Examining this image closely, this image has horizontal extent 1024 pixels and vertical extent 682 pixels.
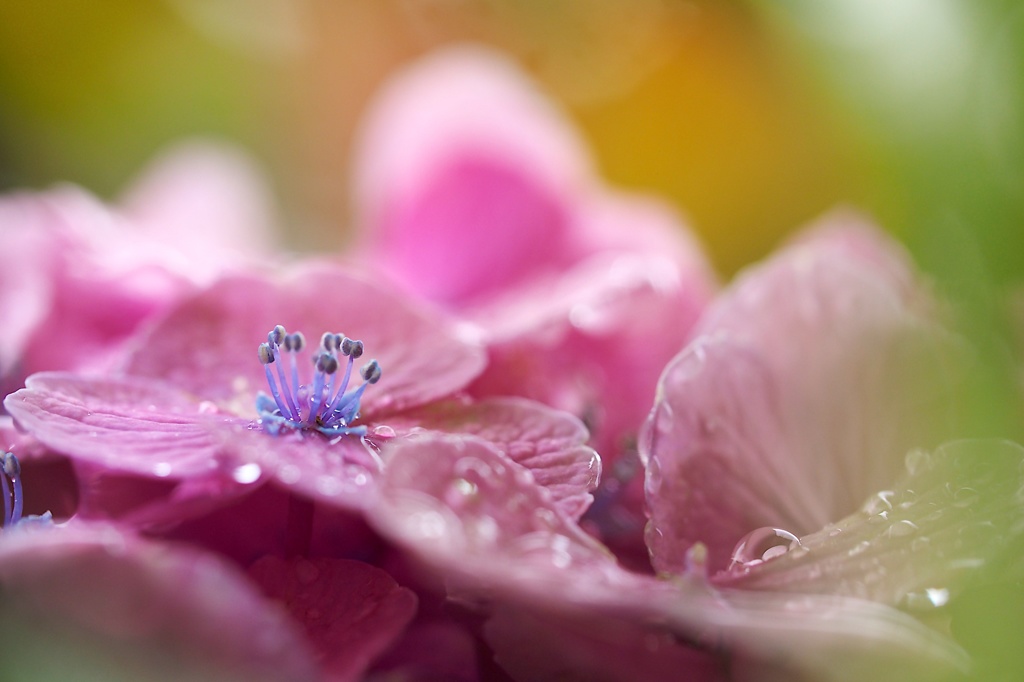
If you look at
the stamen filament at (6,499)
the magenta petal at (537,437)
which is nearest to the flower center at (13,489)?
the stamen filament at (6,499)

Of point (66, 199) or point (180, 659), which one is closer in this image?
point (180, 659)

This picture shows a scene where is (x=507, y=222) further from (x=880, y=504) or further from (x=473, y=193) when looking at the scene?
(x=880, y=504)

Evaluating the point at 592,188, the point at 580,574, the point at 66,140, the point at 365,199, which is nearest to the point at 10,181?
the point at 66,140

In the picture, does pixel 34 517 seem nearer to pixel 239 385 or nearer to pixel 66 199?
pixel 239 385

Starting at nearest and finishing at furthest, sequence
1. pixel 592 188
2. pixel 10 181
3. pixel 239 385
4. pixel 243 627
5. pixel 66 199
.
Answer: pixel 243 627 → pixel 239 385 → pixel 66 199 → pixel 592 188 → pixel 10 181

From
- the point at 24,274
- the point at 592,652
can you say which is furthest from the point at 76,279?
the point at 592,652

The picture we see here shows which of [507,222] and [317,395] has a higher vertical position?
[507,222]
